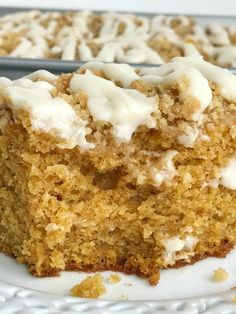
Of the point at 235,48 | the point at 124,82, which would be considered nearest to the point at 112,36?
the point at 235,48

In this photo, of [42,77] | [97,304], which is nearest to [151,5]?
[42,77]

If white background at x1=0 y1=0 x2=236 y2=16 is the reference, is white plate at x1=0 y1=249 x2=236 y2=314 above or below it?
above

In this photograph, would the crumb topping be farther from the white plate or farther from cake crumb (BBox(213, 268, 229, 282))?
cake crumb (BBox(213, 268, 229, 282))

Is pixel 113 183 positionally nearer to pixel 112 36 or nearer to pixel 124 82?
pixel 124 82

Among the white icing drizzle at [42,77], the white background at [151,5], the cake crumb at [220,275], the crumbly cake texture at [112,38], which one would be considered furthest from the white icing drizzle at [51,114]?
the white background at [151,5]

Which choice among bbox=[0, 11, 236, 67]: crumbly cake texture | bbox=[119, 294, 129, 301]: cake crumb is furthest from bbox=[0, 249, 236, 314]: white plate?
bbox=[0, 11, 236, 67]: crumbly cake texture

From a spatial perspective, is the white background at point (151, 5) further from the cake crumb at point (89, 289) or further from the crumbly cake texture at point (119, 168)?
the cake crumb at point (89, 289)
